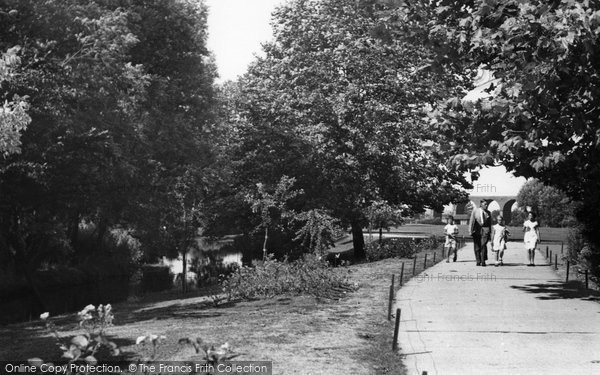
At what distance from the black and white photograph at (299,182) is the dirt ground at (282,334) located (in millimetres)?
67

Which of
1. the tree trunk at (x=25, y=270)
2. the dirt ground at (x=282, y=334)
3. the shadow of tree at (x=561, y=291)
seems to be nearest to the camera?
the dirt ground at (x=282, y=334)

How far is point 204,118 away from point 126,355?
89.1 ft

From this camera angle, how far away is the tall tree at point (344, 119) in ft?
90.1

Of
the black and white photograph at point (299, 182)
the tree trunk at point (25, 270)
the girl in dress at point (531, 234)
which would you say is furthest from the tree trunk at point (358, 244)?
the tree trunk at point (25, 270)

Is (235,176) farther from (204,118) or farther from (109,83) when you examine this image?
(109,83)

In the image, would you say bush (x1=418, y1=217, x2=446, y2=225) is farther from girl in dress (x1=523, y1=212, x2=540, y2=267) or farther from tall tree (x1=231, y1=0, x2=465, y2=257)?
girl in dress (x1=523, y1=212, x2=540, y2=267)

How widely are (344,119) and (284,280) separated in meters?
13.8

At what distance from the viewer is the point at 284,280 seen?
14766 mm

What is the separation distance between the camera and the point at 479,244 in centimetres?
2070

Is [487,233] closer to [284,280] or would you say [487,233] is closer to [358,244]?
[284,280]

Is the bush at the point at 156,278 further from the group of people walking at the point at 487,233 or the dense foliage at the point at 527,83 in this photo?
the dense foliage at the point at 527,83

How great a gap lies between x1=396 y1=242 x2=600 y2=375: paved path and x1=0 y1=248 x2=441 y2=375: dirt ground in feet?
1.69

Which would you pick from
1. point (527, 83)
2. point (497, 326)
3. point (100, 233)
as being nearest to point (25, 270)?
point (100, 233)

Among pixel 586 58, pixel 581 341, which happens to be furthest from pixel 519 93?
pixel 581 341
